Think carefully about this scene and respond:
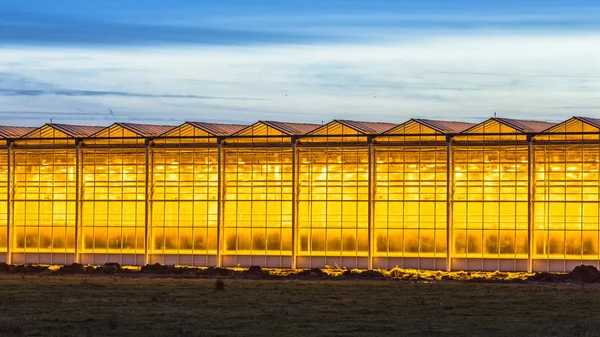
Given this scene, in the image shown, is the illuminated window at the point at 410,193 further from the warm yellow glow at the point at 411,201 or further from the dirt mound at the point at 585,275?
the dirt mound at the point at 585,275

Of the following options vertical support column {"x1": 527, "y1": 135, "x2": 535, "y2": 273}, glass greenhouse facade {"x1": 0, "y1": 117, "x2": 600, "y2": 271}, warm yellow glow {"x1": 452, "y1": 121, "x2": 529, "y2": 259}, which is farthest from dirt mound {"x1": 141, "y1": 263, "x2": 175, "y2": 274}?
vertical support column {"x1": 527, "y1": 135, "x2": 535, "y2": 273}

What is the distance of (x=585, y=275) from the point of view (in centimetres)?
6206

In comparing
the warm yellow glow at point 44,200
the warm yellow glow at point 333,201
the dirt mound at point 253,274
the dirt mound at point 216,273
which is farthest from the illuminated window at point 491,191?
the warm yellow glow at point 44,200

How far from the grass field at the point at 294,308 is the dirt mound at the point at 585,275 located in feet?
9.33

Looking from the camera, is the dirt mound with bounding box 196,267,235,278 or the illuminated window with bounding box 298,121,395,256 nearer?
the dirt mound with bounding box 196,267,235,278

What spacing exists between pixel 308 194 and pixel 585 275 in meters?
19.4

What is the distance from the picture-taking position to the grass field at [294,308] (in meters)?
39.7

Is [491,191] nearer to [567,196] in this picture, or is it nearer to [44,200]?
[567,196]

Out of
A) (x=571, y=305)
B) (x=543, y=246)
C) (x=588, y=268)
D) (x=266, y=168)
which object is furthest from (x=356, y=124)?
(x=571, y=305)

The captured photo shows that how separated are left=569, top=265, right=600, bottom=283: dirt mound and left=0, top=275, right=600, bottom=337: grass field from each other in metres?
2.85

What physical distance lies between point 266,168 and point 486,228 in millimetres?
13030

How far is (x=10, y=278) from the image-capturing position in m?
63.7

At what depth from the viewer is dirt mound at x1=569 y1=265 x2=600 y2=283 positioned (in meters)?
61.7

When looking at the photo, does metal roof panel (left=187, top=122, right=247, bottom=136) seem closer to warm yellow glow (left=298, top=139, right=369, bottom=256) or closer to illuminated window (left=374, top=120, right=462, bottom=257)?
warm yellow glow (left=298, top=139, right=369, bottom=256)
